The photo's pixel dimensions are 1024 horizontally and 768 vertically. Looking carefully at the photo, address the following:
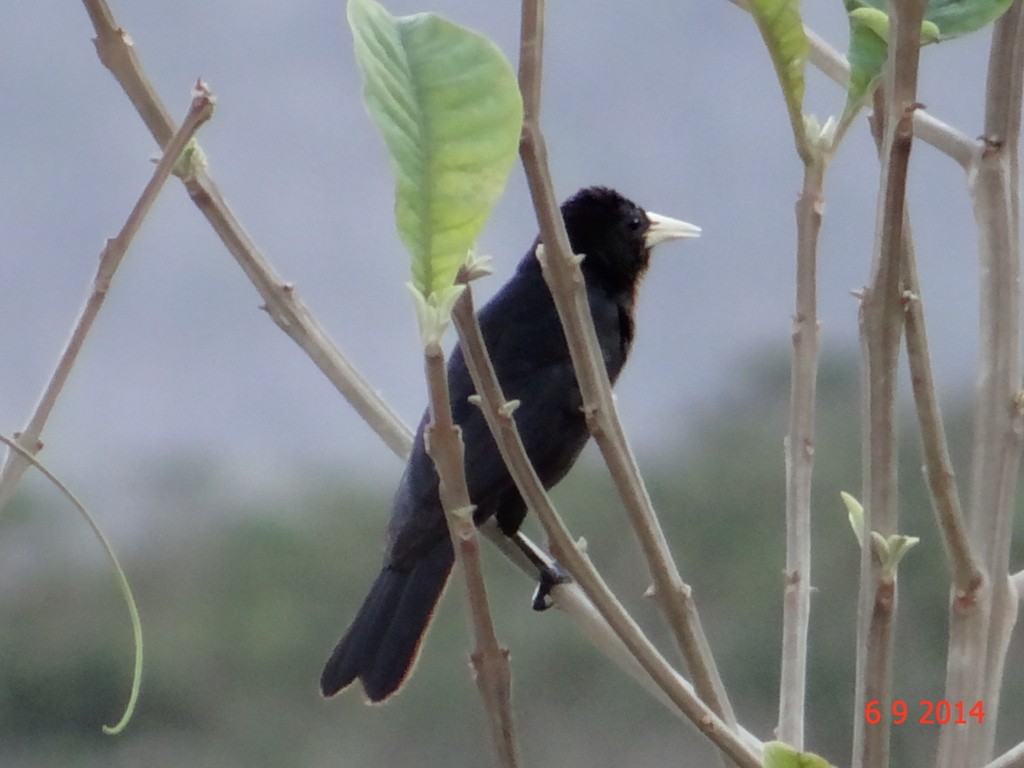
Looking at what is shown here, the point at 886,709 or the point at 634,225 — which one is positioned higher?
the point at 634,225

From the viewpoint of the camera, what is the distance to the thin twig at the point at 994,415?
1.72 ft

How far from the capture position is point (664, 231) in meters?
1.58

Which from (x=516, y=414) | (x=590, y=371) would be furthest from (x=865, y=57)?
(x=516, y=414)

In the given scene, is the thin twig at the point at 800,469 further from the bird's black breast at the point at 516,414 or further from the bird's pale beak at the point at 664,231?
the bird's pale beak at the point at 664,231

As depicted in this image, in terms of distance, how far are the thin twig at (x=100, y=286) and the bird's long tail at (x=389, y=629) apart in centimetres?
51

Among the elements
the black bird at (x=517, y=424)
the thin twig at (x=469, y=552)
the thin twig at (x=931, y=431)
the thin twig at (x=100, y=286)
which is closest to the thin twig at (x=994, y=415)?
the thin twig at (x=931, y=431)

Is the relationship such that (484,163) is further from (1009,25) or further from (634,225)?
(634,225)

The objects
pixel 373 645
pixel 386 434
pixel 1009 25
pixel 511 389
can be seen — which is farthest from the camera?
pixel 511 389

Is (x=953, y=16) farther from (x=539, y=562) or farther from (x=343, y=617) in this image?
(x=343, y=617)

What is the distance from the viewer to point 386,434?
0.78 m

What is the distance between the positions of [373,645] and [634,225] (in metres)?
0.67

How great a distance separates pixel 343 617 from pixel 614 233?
2.30 ft

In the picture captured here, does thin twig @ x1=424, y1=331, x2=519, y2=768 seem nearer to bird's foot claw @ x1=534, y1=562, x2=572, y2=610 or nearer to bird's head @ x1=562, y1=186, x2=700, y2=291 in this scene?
bird's foot claw @ x1=534, y1=562, x2=572, y2=610

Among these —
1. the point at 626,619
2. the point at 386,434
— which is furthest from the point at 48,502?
the point at 626,619
